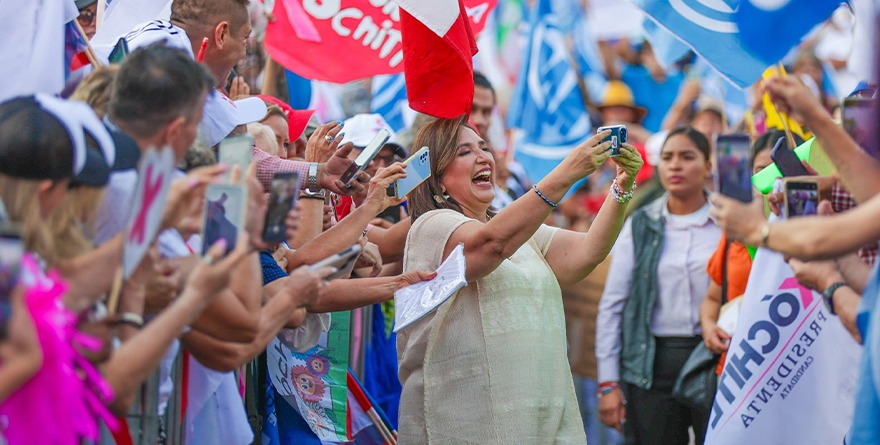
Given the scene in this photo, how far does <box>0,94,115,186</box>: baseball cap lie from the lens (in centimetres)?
285

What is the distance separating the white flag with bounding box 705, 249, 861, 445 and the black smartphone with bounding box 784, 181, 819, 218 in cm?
103

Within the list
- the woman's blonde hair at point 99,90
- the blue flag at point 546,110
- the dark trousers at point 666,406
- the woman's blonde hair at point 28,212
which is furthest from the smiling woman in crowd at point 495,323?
the blue flag at point 546,110

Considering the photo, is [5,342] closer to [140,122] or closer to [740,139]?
[140,122]

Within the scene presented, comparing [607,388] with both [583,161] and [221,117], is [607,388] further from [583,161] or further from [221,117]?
[221,117]

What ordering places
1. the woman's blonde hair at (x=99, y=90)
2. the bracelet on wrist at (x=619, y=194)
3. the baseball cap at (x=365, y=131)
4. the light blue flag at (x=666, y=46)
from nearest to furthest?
the woman's blonde hair at (x=99, y=90)
the bracelet on wrist at (x=619, y=194)
the baseball cap at (x=365, y=131)
the light blue flag at (x=666, y=46)

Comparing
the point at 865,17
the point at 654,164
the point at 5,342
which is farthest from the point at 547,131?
the point at 5,342

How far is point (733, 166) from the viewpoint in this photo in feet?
10.7

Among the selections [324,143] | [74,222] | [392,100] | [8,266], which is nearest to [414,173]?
[324,143]

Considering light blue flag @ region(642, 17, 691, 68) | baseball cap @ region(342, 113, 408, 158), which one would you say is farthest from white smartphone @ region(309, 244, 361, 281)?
light blue flag @ region(642, 17, 691, 68)

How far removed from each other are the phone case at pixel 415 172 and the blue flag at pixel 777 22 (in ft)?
4.48

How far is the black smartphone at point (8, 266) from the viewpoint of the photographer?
2.37 metres

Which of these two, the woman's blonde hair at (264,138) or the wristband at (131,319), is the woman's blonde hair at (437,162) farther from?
the wristband at (131,319)

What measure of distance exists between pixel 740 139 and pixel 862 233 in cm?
40

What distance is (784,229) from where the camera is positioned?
323 centimetres
